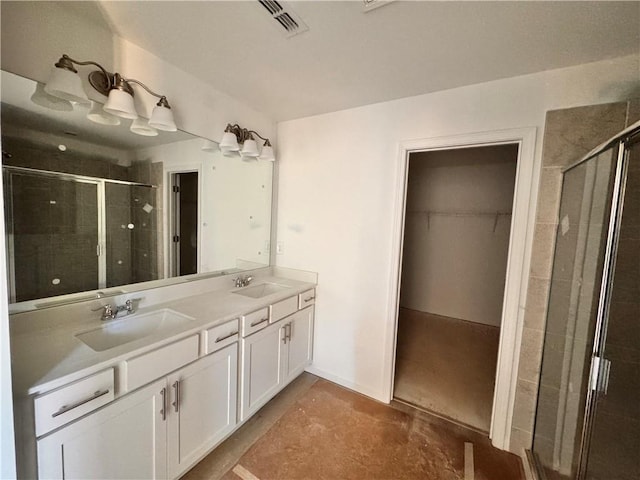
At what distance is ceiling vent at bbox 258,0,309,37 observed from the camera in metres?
1.20

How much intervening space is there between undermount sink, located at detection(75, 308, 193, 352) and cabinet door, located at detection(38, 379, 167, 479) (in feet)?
1.07

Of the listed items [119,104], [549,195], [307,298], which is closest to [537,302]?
[549,195]

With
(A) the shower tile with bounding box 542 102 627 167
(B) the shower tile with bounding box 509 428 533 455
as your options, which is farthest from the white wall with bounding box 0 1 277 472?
(B) the shower tile with bounding box 509 428 533 455

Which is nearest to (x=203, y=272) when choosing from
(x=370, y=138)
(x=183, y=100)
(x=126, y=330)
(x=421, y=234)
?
(x=126, y=330)

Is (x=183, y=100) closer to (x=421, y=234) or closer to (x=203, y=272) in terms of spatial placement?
(x=203, y=272)

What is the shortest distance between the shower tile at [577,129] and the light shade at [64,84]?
8.27 ft

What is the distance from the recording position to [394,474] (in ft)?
5.18

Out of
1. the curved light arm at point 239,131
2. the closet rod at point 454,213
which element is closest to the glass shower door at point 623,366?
the curved light arm at point 239,131

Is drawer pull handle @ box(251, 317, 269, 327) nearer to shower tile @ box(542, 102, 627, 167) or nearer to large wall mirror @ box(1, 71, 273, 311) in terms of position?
large wall mirror @ box(1, 71, 273, 311)

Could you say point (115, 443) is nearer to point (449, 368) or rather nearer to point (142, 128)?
point (142, 128)

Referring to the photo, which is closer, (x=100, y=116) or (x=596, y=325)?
(x=596, y=325)

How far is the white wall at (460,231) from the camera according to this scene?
12.1 feet

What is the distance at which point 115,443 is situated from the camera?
1.14 metres

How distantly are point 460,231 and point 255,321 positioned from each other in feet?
11.1
